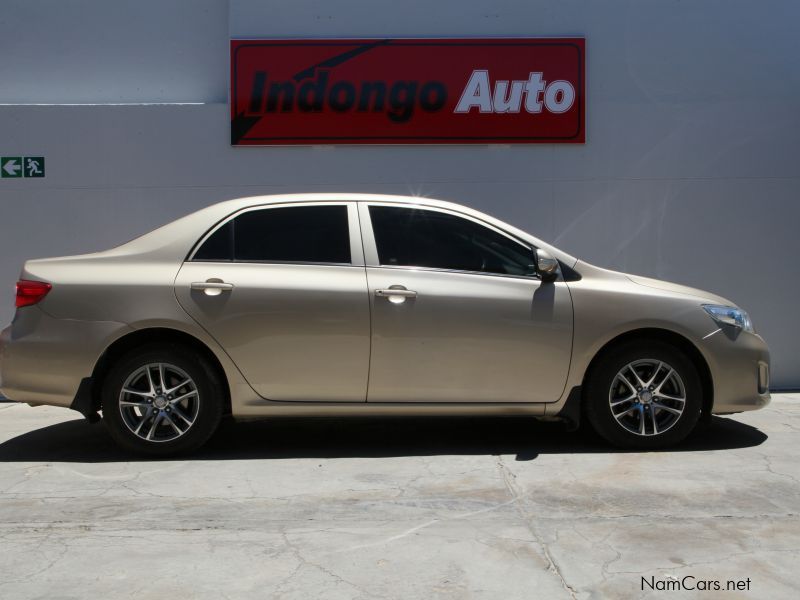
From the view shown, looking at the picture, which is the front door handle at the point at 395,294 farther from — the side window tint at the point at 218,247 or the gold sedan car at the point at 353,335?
the side window tint at the point at 218,247

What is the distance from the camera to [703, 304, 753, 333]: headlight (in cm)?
558

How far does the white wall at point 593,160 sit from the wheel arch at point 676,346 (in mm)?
3225

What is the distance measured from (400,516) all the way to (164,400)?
192 cm

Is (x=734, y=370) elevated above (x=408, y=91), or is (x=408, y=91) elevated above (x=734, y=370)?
(x=408, y=91)

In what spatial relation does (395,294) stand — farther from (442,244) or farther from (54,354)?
(54,354)

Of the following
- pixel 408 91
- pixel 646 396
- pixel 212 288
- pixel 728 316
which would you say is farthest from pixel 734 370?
pixel 408 91

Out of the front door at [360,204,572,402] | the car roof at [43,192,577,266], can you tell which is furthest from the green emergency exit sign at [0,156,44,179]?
the front door at [360,204,572,402]

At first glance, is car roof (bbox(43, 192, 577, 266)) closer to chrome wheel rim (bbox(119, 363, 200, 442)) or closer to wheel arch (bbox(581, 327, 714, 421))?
wheel arch (bbox(581, 327, 714, 421))

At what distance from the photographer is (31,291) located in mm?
5395

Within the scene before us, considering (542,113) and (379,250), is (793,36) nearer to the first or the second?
(542,113)

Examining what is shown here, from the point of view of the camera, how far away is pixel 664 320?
5484 millimetres

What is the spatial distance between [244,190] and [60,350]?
12.4ft

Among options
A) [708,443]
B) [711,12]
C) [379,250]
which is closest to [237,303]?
[379,250]

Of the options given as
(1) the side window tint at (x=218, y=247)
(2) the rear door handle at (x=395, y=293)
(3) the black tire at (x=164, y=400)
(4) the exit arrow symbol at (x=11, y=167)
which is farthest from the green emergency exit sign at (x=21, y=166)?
(2) the rear door handle at (x=395, y=293)
